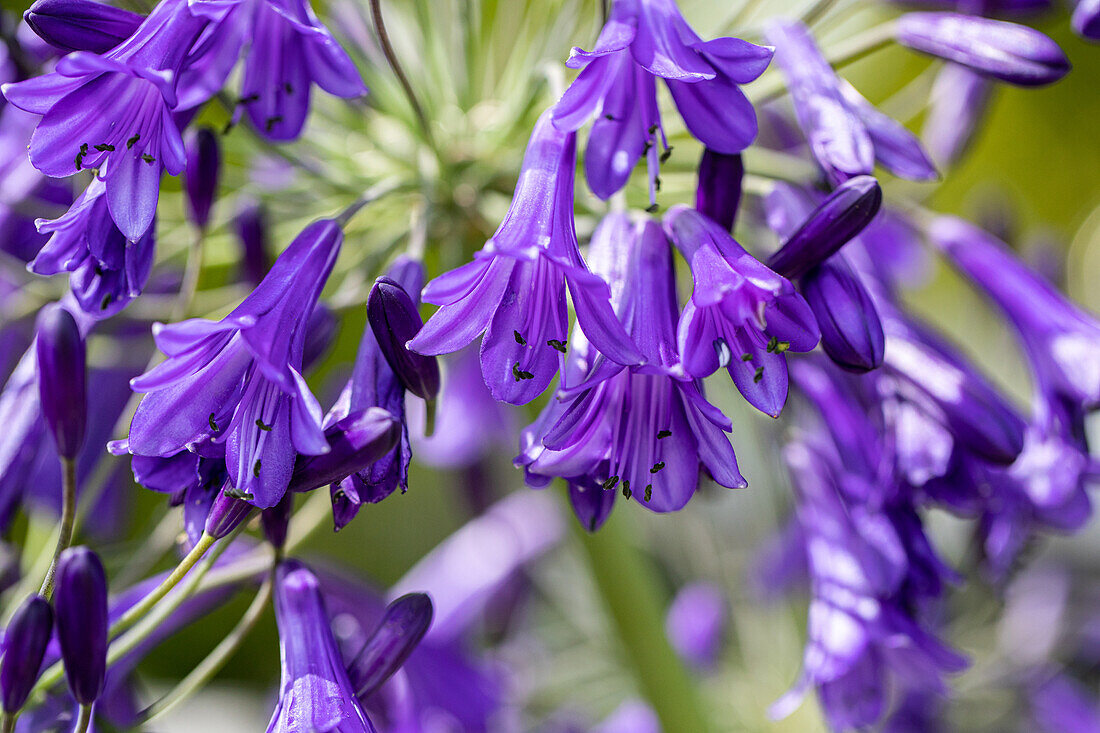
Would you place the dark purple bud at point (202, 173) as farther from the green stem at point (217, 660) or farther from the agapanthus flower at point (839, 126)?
the agapanthus flower at point (839, 126)

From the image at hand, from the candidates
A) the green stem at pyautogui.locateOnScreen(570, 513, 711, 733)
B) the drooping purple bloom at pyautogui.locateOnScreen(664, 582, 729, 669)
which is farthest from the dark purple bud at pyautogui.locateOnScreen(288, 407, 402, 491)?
the drooping purple bloom at pyautogui.locateOnScreen(664, 582, 729, 669)

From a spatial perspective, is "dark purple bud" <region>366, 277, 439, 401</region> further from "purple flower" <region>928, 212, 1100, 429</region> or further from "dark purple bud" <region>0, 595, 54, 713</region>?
"purple flower" <region>928, 212, 1100, 429</region>

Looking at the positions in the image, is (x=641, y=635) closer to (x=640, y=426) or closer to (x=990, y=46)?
(x=640, y=426)

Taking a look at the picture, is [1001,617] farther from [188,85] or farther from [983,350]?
[188,85]

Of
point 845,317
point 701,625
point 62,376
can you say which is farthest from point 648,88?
point 701,625

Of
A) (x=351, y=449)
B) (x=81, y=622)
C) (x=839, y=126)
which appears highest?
(x=839, y=126)
